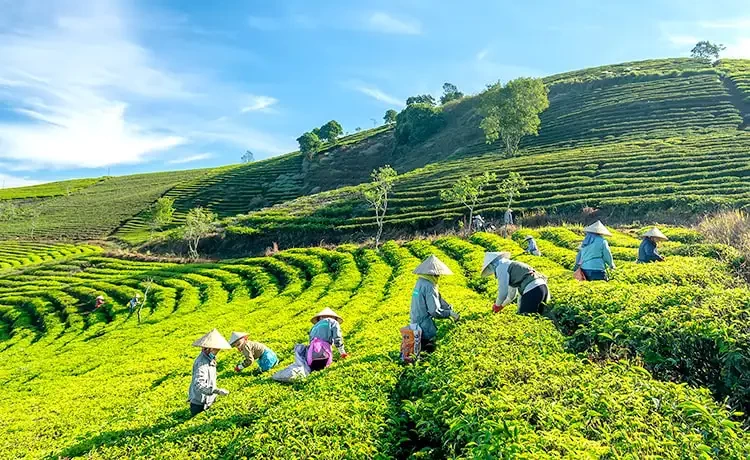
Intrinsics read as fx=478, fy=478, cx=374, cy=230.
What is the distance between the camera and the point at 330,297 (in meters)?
24.4

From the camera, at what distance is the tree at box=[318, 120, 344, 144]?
134375 millimetres

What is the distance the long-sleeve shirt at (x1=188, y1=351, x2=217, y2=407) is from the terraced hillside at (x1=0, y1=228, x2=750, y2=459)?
30 cm

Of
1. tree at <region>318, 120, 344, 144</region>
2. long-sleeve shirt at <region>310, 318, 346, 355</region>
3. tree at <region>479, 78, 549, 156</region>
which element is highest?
tree at <region>318, 120, 344, 144</region>

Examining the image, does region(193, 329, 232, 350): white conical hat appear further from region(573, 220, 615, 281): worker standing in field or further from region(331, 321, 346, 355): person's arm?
region(573, 220, 615, 281): worker standing in field

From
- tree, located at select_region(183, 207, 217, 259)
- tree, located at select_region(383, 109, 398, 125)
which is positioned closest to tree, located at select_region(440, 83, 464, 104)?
tree, located at select_region(383, 109, 398, 125)

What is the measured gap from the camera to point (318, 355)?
11.4m

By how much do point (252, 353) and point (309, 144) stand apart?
103 metres

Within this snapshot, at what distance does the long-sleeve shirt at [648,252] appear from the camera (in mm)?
15037

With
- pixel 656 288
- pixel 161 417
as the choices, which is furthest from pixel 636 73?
pixel 161 417

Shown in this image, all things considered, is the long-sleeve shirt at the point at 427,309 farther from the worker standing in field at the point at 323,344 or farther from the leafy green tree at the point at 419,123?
the leafy green tree at the point at 419,123

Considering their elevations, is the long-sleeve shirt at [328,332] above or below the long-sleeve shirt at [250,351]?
above

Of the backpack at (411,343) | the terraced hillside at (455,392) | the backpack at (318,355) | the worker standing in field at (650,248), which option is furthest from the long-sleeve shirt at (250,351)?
the worker standing in field at (650,248)

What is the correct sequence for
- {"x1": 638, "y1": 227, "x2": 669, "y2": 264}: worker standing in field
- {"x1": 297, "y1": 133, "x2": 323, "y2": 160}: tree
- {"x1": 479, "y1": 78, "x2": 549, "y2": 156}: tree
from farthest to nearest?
{"x1": 297, "y1": 133, "x2": 323, "y2": 160}: tree → {"x1": 479, "y1": 78, "x2": 549, "y2": 156}: tree → {"x1": 638, "y1": 227, "x2": 669, "y2": 264}: worker standing in field

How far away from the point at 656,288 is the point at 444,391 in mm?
5482
